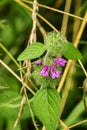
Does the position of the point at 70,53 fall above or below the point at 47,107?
above

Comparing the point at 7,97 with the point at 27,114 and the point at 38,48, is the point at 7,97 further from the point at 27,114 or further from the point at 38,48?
the point at 38,48

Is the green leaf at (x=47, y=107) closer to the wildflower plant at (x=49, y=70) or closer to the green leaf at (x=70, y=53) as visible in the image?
the wildflower plant at (x=49, y=70)

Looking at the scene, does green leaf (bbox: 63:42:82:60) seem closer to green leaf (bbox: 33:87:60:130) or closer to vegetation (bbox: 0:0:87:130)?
vegetation (bbox: 0:0:87:130)

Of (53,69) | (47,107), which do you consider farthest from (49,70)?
(47,107)

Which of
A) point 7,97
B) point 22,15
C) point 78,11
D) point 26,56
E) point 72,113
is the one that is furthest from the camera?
point 22,15

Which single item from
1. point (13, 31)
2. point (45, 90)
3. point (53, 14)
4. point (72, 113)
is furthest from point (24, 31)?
point (45, 90)

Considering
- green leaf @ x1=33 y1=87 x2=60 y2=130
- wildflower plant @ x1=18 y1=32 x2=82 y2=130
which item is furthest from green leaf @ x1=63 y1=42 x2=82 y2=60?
green leaf @ x1=33 y1=87 x2=60 y2=130

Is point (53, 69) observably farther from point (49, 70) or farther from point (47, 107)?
point (47, 107)
